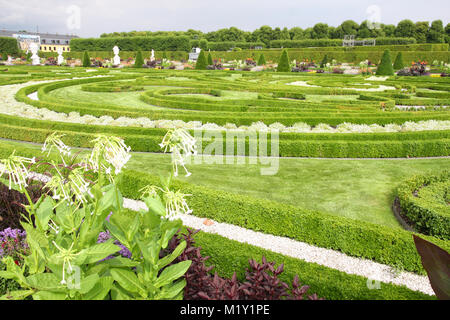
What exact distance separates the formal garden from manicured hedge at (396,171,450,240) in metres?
0.03

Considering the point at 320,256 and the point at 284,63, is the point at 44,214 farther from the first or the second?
the point at 284,63

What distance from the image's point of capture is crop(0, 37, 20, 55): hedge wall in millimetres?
51616

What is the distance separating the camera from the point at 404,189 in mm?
6922

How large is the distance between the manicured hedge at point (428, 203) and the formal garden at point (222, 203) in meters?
0.03

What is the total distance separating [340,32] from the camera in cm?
7844

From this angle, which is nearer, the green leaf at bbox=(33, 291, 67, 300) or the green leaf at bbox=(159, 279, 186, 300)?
the green leaf at bbox=(33, 291, 67, 300)

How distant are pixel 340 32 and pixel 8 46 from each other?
6572 cm

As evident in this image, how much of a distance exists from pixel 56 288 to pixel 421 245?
244 centimetres

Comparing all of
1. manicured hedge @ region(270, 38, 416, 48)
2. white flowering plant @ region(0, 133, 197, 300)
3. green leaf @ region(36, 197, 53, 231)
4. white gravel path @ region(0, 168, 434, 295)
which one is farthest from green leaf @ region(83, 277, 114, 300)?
manicured hedge @ region(270, 38, 416, 48)

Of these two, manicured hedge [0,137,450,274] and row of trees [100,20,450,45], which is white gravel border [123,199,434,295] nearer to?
manicured hedge [0,137,450,274]

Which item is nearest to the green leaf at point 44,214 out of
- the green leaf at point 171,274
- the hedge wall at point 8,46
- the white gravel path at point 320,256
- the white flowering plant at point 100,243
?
the white flowering plant at point 100,243

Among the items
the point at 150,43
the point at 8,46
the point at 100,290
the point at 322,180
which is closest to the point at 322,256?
the point at 322,180

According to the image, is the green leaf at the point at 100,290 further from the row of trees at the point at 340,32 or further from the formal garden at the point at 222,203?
the row of trees at the point at 340,32

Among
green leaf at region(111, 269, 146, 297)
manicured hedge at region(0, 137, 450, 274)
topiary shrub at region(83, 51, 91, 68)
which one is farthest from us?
topiary shrub at region(83, 51, 91, 68)
